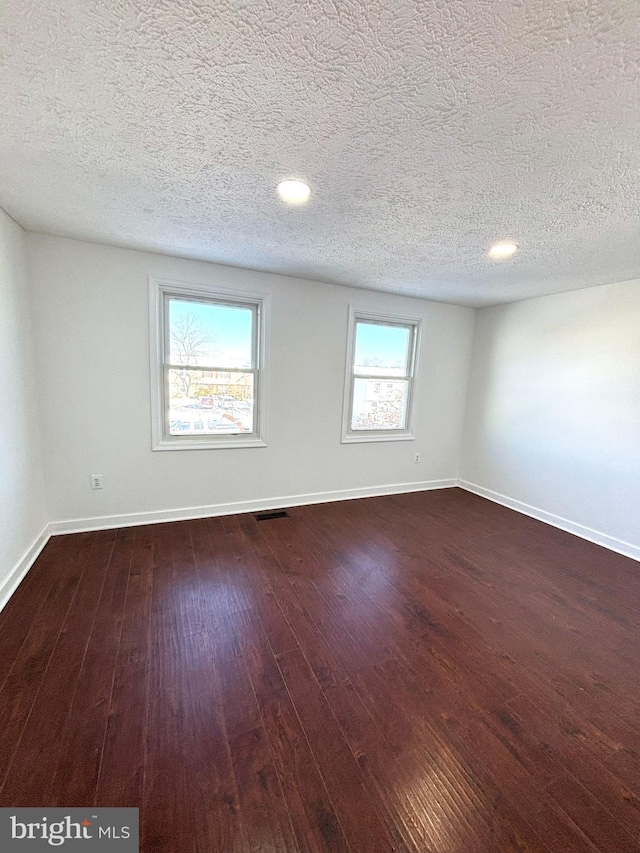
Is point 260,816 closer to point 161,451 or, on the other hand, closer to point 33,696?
point 33,696

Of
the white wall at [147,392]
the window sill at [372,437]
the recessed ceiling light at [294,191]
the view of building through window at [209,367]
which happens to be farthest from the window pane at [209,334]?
the recessed ceiling light at [294,191]

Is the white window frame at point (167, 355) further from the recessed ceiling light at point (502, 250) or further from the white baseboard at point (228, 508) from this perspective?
the recessed ceiling light at point (502, 250)

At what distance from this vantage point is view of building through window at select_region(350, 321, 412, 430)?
13.2ft

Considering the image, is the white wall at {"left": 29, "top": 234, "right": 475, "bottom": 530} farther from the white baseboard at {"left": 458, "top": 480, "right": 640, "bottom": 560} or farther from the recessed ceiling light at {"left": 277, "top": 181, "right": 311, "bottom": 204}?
the recessed ceiling light at {"left": 277, "top": 181, "right": 311, "bottom": 204}

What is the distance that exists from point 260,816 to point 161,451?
2673 millimetres

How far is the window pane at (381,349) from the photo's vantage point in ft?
13.1

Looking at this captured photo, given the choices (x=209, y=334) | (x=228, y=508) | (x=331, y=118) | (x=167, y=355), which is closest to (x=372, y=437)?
(x=228, y=508)

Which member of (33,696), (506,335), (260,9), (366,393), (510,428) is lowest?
(33,696)

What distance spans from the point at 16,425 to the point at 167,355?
1244 mm

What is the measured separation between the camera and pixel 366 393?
162 inches

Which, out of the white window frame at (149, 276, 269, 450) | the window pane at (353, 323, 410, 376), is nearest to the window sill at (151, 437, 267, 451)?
the white window frame at (149, 276, 269, 450)

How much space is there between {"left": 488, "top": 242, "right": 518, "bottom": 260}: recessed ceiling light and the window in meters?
1.51

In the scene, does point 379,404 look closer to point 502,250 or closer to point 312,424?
point 312,424

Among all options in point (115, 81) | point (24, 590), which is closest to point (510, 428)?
point (115, 81)
